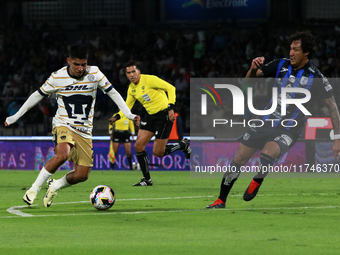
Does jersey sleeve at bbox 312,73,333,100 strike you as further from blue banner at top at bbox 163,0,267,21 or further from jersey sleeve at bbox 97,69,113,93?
blue banner at top at bbox 163,0,267,21

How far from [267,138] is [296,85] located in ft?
2.37

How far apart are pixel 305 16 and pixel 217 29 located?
3894 millimetres

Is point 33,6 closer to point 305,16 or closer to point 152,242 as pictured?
point 305,16

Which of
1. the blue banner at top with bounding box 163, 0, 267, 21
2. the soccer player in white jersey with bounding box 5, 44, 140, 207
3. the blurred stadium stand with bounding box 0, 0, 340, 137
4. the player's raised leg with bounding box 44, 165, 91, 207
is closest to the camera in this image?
the soccer player in white jersey with bounding box 5, 44, 140, 207

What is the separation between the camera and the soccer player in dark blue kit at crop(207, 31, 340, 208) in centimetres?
770

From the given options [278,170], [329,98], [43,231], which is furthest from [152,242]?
[278,170]

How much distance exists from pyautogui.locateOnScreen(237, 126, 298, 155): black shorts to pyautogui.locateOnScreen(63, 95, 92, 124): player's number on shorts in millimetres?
2054

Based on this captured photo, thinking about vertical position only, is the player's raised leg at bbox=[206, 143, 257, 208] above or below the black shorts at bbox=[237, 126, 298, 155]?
below

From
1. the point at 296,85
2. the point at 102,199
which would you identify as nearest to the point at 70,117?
the point at 102,199

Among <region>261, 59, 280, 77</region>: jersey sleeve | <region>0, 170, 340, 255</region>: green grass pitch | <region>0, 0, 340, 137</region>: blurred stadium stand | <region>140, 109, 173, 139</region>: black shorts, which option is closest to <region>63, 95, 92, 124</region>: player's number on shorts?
<region>0, 170, 340, 255</region>: green grass pitch

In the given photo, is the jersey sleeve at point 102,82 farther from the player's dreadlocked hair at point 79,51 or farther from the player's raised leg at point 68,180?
the player's raised leg at point 68,180

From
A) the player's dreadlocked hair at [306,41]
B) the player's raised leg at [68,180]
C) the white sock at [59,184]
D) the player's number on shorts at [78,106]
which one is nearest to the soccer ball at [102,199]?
the player's raised leg at [68,180]

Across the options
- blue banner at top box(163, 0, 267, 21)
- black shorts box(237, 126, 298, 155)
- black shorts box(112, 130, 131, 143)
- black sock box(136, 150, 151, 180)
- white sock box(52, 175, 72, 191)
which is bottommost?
black shorts box(112, 130, 131, 143)

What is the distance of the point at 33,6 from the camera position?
29438 mm
